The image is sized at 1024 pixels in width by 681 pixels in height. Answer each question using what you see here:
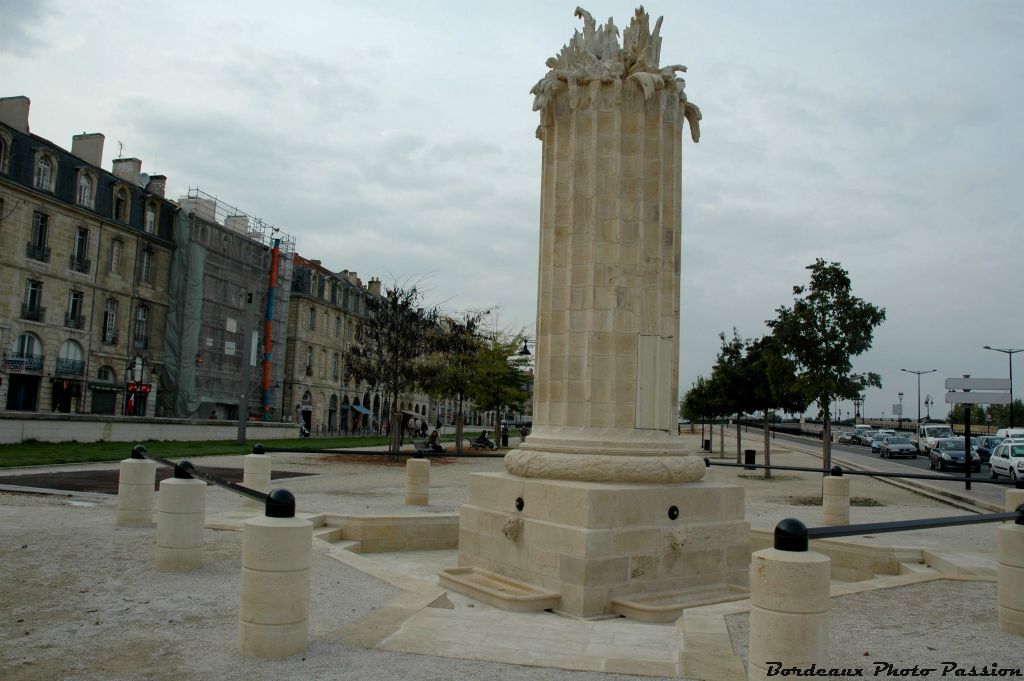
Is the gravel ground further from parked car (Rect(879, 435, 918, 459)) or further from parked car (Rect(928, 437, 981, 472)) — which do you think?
parked car (Rect(879, 435, 918, 459))

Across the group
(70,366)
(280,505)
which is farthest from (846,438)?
(280,505)

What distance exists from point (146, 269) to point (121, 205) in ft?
12.8

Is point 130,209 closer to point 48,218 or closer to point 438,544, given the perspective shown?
point 48,218

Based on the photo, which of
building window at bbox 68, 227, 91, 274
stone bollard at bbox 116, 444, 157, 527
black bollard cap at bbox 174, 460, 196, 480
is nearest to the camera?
black bollard cap at bbox 174, 460, 196, 480

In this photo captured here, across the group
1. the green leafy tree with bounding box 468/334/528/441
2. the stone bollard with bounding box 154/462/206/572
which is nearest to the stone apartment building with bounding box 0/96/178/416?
the green leafy tree with bounding box 468/334/528/441

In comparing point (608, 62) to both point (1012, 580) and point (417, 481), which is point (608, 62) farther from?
point (417, 481)

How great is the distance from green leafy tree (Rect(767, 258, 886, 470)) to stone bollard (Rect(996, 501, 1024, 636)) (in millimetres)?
13420

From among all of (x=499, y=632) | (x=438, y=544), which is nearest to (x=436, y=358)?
(x=438, y=544)

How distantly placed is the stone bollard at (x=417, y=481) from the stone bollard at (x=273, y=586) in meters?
9.69

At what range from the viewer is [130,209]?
134 feet

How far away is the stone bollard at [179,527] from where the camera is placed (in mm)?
7438

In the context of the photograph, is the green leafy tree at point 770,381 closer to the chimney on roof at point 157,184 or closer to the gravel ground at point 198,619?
the gravel ground at point 198,619

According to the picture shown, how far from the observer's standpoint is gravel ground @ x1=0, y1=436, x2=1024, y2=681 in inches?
188

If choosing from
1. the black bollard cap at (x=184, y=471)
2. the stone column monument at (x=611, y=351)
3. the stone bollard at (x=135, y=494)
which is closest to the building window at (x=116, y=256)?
the stone bollard at (x=135, y=494)
